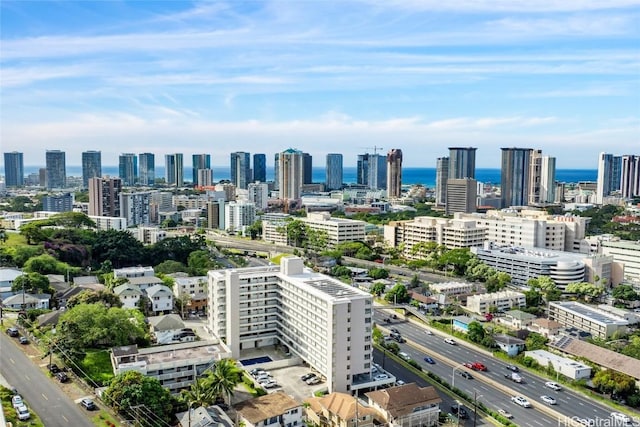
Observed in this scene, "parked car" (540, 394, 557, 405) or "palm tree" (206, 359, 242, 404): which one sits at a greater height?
"palm tree" (206, 359, 242, 404)

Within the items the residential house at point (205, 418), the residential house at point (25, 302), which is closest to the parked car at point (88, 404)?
the residential house at point (205, 418)

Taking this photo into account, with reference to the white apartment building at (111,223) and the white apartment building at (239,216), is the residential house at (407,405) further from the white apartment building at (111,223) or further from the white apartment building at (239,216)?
the white apartment building at (239,216)

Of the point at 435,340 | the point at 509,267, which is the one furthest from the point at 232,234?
the point at 435,340

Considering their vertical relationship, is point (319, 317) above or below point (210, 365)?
above

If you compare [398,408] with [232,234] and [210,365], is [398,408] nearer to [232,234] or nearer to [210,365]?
[210,365]

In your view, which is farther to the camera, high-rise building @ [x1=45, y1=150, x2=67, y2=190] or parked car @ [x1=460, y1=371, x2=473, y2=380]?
high-rise building @ [x1=45, y1=150, x2=67, y2=190]

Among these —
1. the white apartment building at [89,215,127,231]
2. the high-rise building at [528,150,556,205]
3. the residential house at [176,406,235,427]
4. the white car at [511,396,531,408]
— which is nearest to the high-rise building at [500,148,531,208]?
the high-rise building at [528,150,556,205]

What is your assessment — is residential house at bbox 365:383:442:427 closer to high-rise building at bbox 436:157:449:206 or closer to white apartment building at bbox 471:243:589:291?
white apartment building at bbox 471:243:589:291
